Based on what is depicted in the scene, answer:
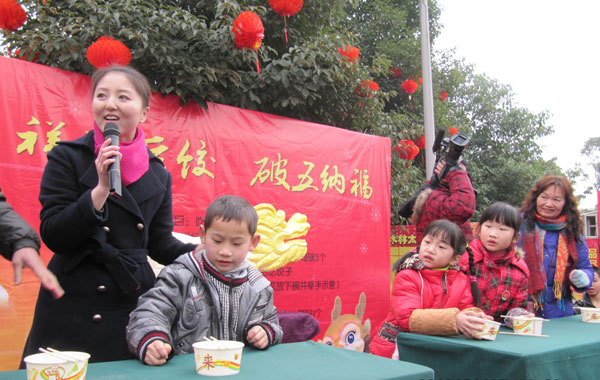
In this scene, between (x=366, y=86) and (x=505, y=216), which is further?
(x=366, y=86)

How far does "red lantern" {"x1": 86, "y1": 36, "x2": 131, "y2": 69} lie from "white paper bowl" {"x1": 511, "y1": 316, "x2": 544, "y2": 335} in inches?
107

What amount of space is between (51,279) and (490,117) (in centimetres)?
1417

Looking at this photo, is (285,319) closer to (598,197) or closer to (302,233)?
(302,233)

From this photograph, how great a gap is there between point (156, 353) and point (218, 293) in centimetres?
32

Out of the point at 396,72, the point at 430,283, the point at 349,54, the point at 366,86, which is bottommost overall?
the point at 430,283

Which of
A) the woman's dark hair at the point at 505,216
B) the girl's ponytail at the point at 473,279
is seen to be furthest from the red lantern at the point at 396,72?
the girl's ponytail at the point at 473,279

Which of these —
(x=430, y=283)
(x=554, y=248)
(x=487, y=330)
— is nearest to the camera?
(x=487, y=330)

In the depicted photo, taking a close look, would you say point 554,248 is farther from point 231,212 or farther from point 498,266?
point 231,212

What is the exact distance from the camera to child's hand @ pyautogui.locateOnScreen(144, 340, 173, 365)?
124cm

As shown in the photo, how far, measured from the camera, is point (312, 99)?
14.3ft

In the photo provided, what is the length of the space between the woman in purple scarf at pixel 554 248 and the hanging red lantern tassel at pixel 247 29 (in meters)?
2.24

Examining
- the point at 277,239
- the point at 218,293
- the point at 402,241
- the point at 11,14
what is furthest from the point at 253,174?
the point at 402,241

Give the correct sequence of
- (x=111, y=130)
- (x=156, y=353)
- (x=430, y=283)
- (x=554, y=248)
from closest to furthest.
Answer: (x=156, y=353) < (x=111, y=130) < (x=430, y=283) < (x=554, y=248)

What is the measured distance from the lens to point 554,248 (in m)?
2.90
